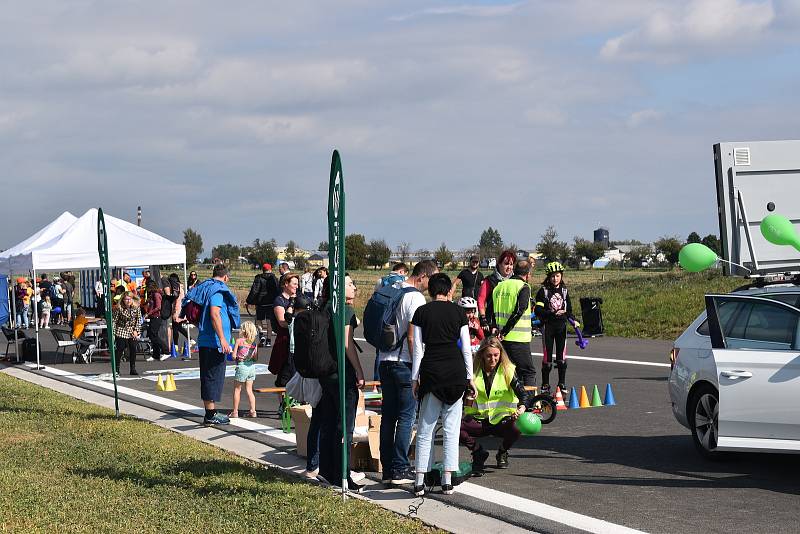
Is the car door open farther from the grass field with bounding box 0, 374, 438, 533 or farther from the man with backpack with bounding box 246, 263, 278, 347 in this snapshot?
the man with backpack with bounding box 246, 263, 278, 347

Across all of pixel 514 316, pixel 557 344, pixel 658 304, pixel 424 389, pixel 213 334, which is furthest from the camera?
pixel 658 304

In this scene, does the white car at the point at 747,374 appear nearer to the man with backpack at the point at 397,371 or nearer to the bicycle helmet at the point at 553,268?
the man with backpack at the point at 397,371

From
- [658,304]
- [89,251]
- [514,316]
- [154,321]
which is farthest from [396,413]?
[658,304]

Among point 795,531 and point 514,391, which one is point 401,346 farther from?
point 795,531

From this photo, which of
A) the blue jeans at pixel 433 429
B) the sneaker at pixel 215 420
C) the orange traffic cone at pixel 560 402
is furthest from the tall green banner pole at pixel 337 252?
the orange traffic cone at pixel 560 402

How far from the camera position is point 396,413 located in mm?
8695

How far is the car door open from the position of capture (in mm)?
8328

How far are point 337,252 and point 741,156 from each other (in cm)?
420

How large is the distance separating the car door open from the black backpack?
317 centimetres

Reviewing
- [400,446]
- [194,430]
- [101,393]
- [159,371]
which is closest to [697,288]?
[159,371]

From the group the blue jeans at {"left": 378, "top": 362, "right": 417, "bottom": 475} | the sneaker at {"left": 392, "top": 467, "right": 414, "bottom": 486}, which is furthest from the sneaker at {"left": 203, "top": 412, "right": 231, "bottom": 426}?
the sneaker at {"left": 392, "top": 467, "right": 414, "bottom": 486}

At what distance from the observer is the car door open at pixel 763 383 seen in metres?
8.33

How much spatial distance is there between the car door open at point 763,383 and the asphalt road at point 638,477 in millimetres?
134

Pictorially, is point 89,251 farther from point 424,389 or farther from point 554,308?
point 424,389
